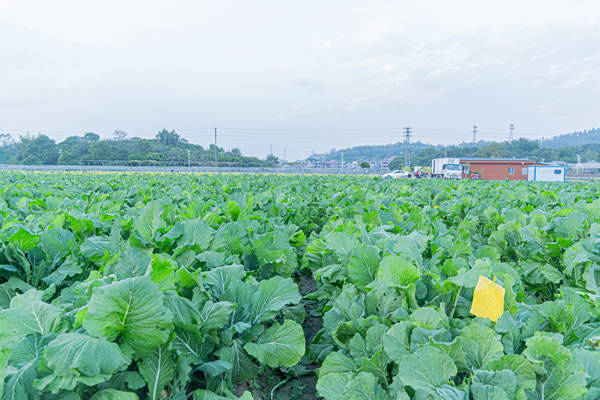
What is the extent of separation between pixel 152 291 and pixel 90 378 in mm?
227

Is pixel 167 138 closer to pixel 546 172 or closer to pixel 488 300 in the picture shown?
pixel 546 172

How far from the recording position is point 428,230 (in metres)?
2.88

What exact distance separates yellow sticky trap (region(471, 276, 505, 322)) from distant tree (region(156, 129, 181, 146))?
81193 millimetres

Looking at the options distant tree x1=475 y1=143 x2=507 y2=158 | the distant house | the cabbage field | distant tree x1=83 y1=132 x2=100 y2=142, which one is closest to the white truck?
the distant house

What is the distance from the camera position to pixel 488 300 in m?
1.28

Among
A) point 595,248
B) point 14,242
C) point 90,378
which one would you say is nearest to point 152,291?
point 90,378

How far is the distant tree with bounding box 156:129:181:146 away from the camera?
7762cm

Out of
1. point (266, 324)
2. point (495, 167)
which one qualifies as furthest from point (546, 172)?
point (266, 324)

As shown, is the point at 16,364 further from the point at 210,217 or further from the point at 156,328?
the point at 210,217

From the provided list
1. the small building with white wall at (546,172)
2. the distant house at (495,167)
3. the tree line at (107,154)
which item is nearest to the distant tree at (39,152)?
the tree line at (107,154)

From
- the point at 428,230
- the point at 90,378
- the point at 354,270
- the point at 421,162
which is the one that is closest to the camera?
the point at 90,378

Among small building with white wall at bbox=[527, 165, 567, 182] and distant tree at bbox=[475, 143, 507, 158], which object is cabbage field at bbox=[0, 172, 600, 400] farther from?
distant tree at bbox=[475, 143, 507, 158]

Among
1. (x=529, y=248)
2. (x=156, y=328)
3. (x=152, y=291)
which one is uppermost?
(x=152, y=291)

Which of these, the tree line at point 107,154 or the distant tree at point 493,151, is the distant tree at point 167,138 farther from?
the distant tree at point 493,151
